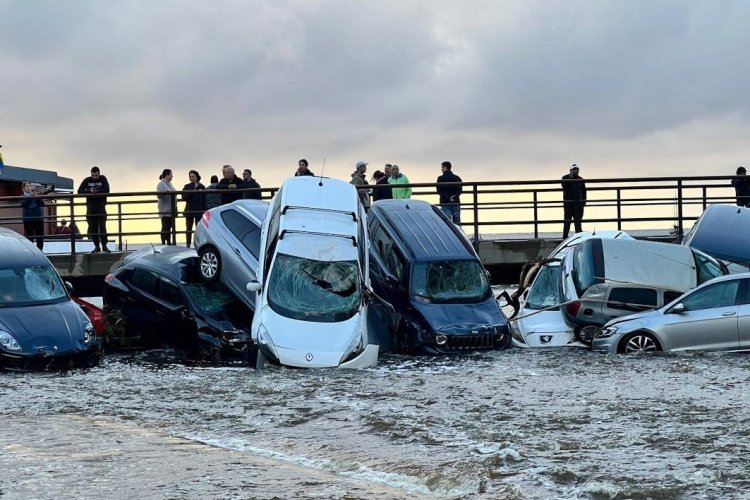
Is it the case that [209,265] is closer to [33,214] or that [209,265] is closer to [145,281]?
[145,281]

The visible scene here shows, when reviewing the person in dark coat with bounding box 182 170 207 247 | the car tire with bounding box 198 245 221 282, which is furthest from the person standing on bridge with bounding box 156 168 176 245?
the car tire with bounding box 198 245 221 282

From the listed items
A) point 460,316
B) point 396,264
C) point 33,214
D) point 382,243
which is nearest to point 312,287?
point 460,316

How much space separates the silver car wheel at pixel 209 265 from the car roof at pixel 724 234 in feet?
26.4

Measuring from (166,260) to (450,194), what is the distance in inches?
313

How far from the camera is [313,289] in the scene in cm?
1888

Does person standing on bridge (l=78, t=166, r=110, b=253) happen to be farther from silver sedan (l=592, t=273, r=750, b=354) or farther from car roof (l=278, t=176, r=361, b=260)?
silver sedan (l=592, t=273, r=750, b=354)

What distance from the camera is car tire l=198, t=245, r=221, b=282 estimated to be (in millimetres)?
21922

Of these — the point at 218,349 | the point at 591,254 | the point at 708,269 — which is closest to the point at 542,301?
the point at 591,254

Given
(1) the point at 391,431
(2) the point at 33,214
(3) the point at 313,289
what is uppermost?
(2) the point at 33,214

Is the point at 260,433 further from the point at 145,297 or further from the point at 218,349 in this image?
the point at 145,297

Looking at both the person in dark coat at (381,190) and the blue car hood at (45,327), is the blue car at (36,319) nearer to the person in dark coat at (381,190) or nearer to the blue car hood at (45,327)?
the blue car hood at (45,327)

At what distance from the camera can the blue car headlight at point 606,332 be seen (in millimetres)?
18953

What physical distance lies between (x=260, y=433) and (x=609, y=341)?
24.5 ft

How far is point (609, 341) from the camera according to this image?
1892 centimetres
